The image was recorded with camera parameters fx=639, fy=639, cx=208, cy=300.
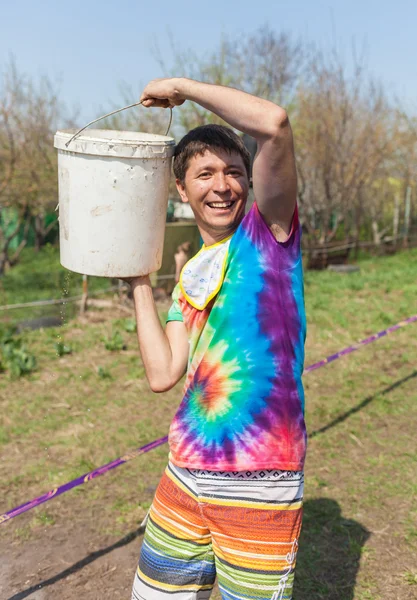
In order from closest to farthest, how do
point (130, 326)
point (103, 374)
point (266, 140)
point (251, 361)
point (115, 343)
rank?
point (266, 140)
point (251, 361)
point (103, 374)
point (115, 343)
point (130, 326)

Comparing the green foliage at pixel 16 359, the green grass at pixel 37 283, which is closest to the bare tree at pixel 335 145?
the green grass at pixel 37 283

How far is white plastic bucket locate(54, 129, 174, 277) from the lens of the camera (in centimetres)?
166

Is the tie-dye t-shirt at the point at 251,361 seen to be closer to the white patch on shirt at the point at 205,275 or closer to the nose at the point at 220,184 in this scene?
the white patch on shirt at the point at 205,275

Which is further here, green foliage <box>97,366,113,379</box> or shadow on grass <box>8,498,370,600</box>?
green foliage <box>97,366,113,379</box>

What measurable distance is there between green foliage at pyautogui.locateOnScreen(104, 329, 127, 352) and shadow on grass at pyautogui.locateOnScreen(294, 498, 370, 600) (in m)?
3.12

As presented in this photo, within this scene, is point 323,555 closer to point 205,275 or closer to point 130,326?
point 205,275

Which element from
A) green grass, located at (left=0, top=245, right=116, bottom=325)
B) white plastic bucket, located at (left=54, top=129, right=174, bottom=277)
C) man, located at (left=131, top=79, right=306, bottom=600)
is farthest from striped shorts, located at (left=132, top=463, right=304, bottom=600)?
green grass, located at (left=0, top=245, right=116, bottom=325)

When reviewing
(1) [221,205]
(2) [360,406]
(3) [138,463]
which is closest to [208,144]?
(1) [221,205]

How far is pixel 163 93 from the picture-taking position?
1632 millimetres

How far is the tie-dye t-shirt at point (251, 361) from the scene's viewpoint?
1546 mm

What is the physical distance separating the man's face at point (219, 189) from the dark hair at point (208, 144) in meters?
0.01

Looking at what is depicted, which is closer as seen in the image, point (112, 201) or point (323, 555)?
point (112, 201)

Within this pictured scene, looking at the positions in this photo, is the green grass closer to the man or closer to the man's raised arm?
the man

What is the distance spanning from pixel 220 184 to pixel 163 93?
28 cm
